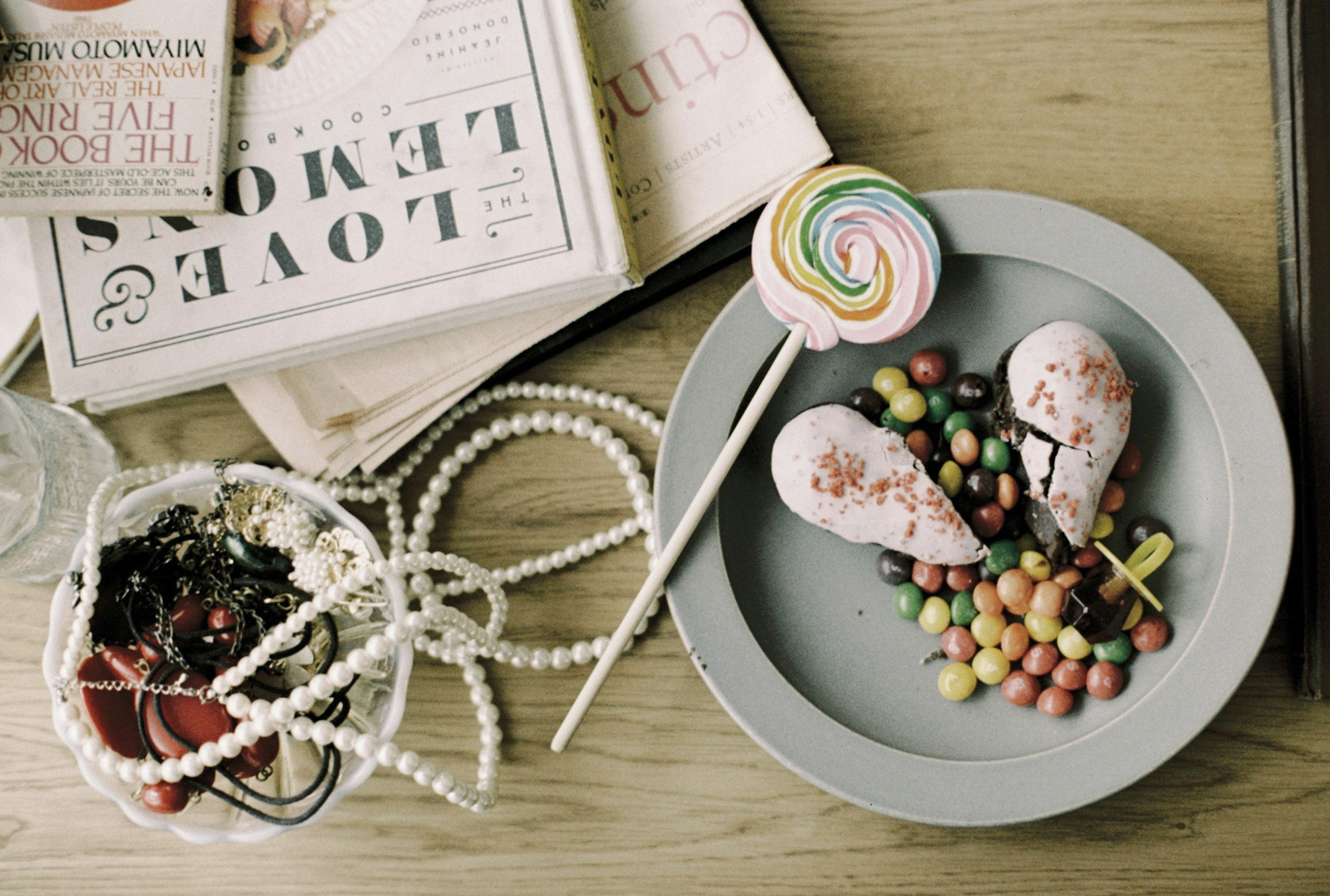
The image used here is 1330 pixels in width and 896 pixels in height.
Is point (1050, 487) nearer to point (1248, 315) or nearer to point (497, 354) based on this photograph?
point (1248, 315)

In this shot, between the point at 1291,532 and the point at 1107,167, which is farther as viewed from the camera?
the point at 1107,167

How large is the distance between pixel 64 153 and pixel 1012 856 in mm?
923

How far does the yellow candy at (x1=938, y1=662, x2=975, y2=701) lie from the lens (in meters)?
0.63

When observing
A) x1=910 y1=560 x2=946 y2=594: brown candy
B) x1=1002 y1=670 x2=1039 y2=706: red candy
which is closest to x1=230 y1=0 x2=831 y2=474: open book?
x1=910 y1=560 x2=946 y2=594: brown candy

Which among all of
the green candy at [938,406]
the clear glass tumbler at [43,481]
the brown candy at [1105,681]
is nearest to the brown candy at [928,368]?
the green candy at [938,406]

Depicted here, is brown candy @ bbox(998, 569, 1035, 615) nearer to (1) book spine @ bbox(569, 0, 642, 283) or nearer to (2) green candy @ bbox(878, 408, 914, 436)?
(2) green candy @ bbox(878, 408, 914, 436)

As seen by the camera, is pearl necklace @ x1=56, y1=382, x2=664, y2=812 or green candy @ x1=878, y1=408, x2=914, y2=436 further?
green candy @ x1=878, y1=408, x2=914, y2=436

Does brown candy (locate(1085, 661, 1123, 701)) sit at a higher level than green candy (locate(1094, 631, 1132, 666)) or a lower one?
lower

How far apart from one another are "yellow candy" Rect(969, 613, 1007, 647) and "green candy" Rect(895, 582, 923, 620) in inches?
1.7

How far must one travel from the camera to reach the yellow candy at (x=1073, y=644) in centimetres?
62

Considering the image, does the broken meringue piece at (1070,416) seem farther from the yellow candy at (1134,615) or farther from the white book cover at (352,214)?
the white book cover at (352,214)

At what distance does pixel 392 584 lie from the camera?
23.9 inches

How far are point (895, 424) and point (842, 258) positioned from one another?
0.45 feet

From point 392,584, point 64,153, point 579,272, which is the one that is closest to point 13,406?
point 64,153
